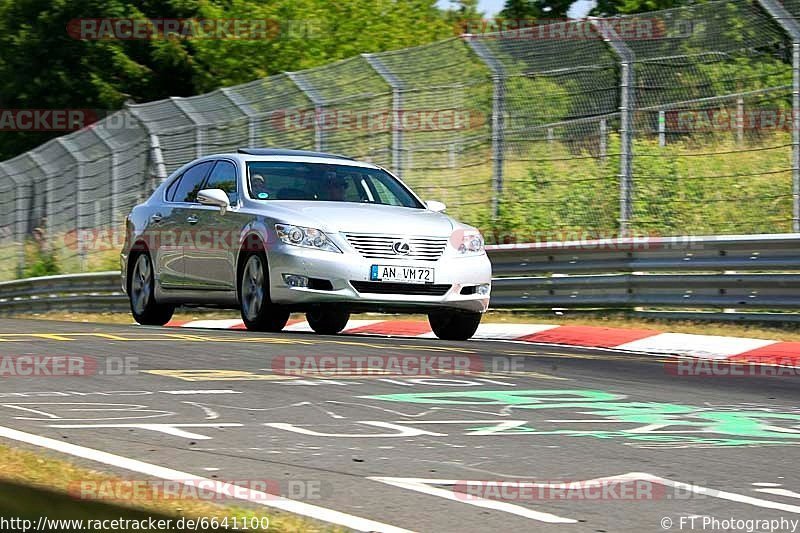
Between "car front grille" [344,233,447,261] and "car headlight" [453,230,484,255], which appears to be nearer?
"car front grille" [344,233,447,261]

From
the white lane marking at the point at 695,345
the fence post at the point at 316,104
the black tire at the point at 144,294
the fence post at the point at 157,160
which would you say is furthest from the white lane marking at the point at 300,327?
the fence post at the point at 157,160

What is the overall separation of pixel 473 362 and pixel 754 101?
5.82m

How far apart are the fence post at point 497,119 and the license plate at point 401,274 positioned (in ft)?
17.3

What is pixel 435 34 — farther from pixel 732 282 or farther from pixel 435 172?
pixel 732 282

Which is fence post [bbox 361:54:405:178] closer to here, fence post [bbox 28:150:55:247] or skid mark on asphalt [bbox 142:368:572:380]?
skid mark on asphalt [bbox 142:368:572:380]

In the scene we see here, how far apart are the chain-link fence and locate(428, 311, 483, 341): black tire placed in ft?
9.80

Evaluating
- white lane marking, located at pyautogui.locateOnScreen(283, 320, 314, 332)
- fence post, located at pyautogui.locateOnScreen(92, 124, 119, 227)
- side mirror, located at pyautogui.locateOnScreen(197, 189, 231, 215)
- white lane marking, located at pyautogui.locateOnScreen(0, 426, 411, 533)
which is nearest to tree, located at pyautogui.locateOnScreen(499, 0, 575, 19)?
fence post, located at pyautogui.locateOnScreen(92, 124, 119, 227)

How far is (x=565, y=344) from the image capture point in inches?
552

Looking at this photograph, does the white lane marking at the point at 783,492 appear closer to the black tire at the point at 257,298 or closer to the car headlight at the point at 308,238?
the car headlight at the point at 308,238

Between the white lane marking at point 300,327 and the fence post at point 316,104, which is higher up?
the fence post at point 316,104

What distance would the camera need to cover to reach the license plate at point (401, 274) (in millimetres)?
12484

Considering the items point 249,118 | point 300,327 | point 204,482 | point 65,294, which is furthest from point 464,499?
point 65,294

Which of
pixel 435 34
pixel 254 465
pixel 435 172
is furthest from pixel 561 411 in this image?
pixel 435 34

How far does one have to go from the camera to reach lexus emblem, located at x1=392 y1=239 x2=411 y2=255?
495 inches
